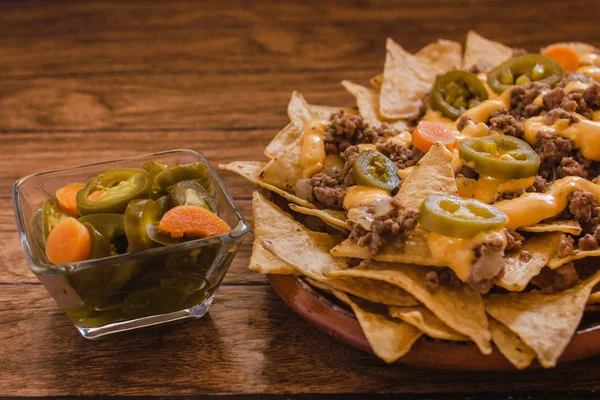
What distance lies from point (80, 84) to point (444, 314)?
284cm

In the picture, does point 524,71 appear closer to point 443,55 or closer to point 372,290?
point 443,55

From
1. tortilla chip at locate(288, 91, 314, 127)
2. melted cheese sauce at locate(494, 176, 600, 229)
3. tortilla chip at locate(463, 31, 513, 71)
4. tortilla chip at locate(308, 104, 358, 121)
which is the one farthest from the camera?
tortilla chip at locate(463, 31, 513, 71)

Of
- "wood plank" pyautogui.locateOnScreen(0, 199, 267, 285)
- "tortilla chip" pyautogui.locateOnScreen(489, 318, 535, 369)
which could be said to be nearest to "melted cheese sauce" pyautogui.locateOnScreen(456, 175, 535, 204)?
"tortilla chip" pyautogui.locateOnScreen(489, 318, 535, 369)

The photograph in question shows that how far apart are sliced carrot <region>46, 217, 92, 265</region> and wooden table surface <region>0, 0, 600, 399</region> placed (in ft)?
1.14

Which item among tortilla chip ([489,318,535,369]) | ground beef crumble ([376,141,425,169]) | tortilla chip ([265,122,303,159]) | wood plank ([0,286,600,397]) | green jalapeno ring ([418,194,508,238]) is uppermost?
green jalapeno ring ([418,194,508,238])

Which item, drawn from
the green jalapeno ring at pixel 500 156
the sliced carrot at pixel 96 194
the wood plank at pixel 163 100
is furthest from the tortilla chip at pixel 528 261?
the wood plank at pixel 163 100

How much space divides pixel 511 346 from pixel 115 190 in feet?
4.19

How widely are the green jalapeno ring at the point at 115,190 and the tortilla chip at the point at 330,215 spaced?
51cm

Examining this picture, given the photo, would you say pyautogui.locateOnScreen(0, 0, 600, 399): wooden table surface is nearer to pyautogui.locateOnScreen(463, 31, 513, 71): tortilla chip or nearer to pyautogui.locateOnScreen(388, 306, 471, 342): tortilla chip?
pyautogui.locateOnScreen(388, 306, 471, 342): tortilla chip

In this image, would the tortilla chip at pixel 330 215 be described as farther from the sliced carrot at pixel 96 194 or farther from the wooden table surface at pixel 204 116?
the sliced carrot at pixel 96 194

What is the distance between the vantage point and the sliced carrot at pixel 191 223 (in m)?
1.93

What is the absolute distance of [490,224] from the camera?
1790 mm

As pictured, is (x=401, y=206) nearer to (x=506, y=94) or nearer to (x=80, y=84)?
(x=506, y=94)

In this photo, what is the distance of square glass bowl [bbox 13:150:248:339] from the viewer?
73.6 inches
